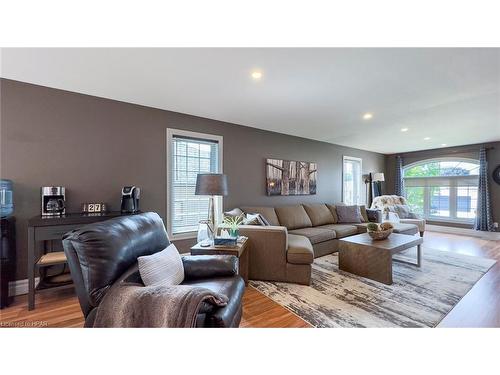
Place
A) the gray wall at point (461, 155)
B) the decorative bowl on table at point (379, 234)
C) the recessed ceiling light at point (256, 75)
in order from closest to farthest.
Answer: the recessed ceiling light at point (256, 75)
the decorative bowl on table at point (379, 234)
the gray wall at point (461, 155)

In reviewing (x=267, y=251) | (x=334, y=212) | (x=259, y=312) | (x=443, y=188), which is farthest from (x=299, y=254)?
(x=443, y=188)

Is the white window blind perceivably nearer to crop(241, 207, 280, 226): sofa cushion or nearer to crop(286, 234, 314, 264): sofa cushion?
crop(241, 207, 280, 226): sofa cushion

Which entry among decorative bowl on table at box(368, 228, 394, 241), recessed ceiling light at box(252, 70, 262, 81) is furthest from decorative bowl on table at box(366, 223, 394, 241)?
recessed ceiling light at box(252, 70, 262, 81)

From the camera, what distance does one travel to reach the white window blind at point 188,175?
3.22 m

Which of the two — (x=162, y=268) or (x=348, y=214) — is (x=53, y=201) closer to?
(x=162, y=268)

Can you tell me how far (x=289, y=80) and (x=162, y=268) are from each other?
6.91ft

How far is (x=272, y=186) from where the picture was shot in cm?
420

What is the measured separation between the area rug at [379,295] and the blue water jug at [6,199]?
2.67 metres

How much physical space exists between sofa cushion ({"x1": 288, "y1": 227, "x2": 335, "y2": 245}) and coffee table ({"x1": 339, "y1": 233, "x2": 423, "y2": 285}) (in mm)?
500

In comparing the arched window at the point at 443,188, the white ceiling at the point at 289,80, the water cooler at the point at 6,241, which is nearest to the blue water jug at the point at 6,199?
the water cooler at the point at 6,241

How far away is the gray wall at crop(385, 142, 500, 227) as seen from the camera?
5.12 metres

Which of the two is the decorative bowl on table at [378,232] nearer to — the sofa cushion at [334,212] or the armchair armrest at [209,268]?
the sofa cushion at [334,212]
